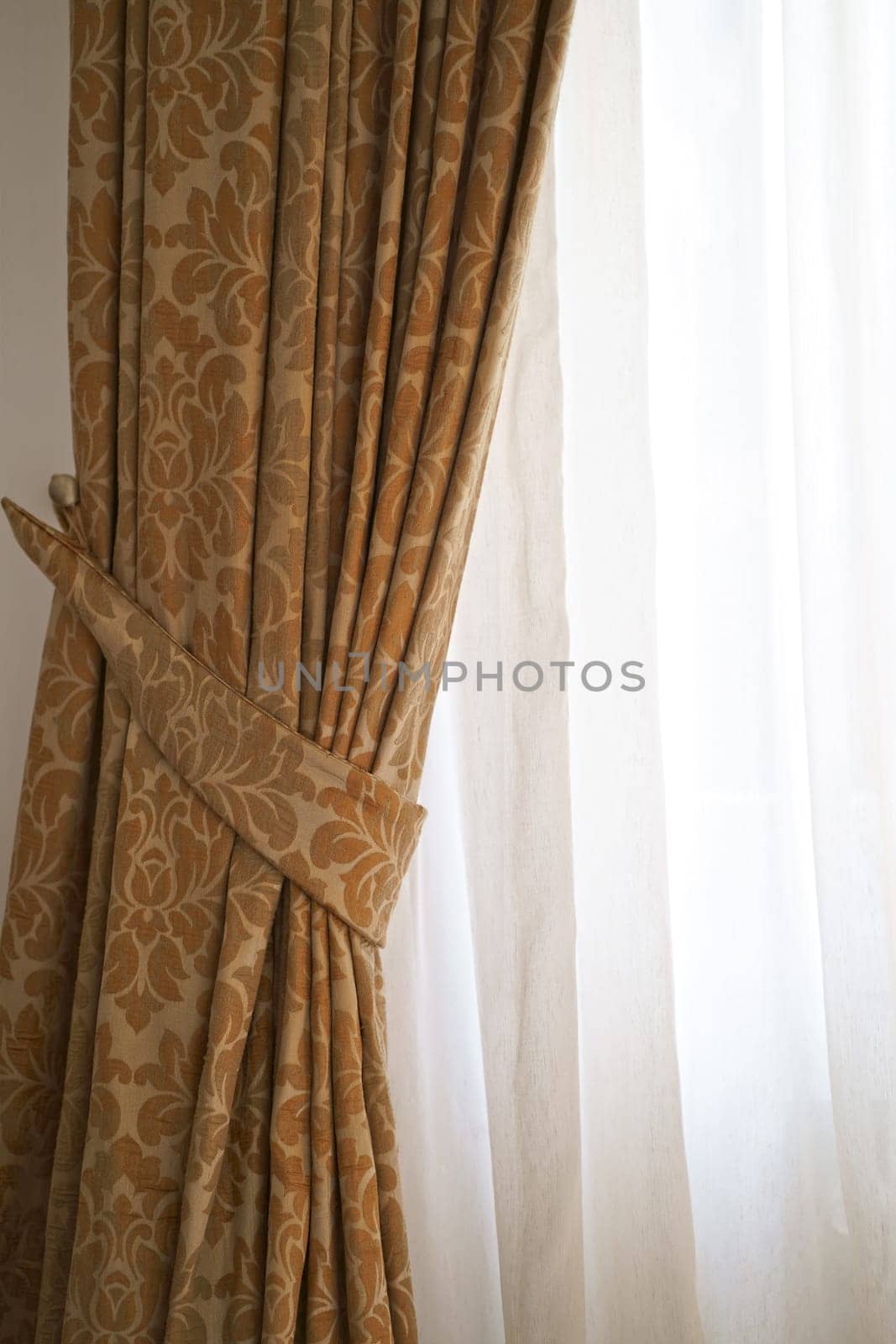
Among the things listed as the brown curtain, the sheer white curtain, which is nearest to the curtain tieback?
the brown curtain

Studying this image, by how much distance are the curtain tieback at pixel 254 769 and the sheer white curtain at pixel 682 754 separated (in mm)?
126

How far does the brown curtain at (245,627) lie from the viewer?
934mm

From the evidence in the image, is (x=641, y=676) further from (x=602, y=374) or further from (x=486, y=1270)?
(x=486, y=1270)

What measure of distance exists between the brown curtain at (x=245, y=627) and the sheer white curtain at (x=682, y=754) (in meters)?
0.11

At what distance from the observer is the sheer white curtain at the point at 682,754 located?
0.99 meters

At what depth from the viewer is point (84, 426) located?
1.07 m

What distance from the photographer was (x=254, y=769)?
38.1 inches

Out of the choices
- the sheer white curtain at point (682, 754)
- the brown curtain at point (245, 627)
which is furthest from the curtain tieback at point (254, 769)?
the sheer white curtain at point (682, 754)

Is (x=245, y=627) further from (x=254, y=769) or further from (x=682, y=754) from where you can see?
(x=682, y=754)

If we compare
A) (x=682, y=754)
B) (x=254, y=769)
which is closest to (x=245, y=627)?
(x=254, y=769)

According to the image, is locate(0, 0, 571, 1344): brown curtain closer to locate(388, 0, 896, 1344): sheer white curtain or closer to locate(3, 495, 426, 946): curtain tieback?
locate(3, 495, 426, 946): curtain tieback

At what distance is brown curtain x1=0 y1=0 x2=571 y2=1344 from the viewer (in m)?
0.93

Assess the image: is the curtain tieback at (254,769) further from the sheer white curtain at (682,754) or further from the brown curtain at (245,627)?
the sheer white curtain at (682,754)

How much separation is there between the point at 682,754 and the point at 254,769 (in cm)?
48
